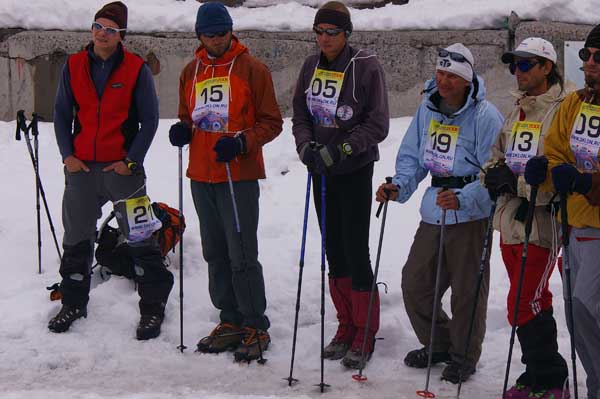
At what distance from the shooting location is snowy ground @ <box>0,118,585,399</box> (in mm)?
5176

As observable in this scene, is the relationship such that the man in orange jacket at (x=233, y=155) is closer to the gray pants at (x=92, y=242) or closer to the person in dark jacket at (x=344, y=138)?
the person in dark jacket at (x=344, y=138)

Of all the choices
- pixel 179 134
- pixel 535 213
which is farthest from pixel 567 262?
pixel 179 134

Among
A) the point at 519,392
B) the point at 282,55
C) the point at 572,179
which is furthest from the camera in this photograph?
the point at 282,55

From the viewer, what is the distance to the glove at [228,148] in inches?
212

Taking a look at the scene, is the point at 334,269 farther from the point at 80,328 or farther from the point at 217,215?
the point at 80,328

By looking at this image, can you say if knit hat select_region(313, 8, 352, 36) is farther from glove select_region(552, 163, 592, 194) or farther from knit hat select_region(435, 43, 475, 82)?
glove select_region(552, 163, 592, 194)

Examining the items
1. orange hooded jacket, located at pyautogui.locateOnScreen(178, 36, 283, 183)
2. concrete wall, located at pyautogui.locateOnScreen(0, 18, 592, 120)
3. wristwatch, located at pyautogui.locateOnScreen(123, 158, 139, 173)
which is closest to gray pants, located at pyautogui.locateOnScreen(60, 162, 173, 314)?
wristwatch, located at pyautogui.locateOnScreen(123, 158, 139, 173)

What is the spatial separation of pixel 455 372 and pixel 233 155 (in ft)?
5.94

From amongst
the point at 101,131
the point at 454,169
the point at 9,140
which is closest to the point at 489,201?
the point at 454,169

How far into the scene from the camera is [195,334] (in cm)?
605

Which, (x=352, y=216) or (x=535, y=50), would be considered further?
(x=352, y=216)

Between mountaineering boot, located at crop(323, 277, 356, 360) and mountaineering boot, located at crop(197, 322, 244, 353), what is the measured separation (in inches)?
22.6

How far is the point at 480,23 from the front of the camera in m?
9.59

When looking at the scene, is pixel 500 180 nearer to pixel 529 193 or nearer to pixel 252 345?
pixel 529 193
